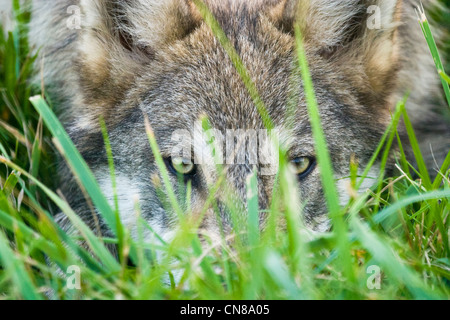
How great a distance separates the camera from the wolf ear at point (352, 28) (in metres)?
3.32

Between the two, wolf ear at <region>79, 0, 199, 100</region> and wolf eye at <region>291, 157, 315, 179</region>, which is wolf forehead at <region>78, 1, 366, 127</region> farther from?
Result: wolf eye at <region>291, 157, 315, 179</region>

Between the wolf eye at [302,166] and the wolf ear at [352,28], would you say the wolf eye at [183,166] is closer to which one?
the wolf eye at [302,166]

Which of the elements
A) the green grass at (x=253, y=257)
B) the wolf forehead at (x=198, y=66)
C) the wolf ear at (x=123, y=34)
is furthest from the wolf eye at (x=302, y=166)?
the wolf ear at (x=123, y=34)

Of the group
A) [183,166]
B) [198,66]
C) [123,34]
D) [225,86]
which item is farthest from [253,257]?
[123,34]

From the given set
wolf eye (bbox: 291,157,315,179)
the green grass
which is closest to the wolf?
wolf eye (bbox: 291,157,315,179)

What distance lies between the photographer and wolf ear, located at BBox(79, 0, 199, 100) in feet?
10.8

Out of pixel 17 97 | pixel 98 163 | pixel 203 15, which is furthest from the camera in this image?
pixel 17 97

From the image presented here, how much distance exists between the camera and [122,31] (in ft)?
11.3

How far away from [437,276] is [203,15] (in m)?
1.91

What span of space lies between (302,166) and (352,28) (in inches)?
38.8

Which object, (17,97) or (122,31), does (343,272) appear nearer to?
(122,31)
